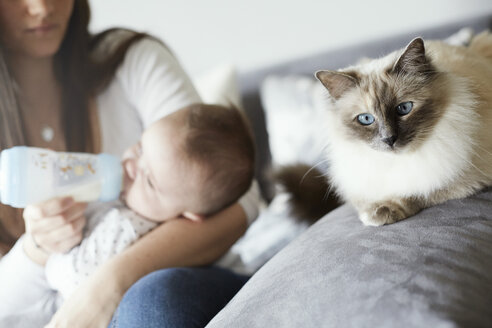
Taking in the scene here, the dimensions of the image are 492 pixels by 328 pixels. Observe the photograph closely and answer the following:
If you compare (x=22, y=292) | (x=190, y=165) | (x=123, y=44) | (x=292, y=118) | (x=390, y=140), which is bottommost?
(x=22, y=292)

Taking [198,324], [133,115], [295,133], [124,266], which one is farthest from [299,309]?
[295,133]

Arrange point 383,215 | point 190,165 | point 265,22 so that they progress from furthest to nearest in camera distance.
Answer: point 265,22, point 190,165, point 383,215

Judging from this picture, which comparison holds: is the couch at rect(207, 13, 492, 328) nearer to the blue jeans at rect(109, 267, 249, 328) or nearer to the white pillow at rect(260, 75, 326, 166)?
the blue jeans at rect(109, 267, 249, 328)

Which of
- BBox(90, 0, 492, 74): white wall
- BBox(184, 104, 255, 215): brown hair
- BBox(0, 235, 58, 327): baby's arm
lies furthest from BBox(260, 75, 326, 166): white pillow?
BBox(0, 235, 58, 327): baby's arm

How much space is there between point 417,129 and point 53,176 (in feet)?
2.88

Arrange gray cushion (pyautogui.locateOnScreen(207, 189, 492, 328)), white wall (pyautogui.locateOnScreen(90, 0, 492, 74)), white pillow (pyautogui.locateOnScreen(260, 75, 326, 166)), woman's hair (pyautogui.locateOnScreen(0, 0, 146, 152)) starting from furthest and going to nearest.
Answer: white wall (pyautogui.locateOnScreen(90, 0, 492, 74)) → white pillow (pyautogui.locateOnScreen(260, 75, 326, 166)) → woman's hair (pyautogui.locateOnScreen(0, 0, 146, 152)) → gray cushion (pyautogui.locateOnScreen(207, 189, 492, 328))

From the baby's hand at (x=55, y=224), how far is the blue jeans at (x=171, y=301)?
27 centimetres

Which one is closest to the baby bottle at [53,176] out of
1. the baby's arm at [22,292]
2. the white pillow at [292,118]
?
the baby's arm at [22,292]

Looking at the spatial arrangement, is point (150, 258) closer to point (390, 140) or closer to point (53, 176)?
point (53, 176)

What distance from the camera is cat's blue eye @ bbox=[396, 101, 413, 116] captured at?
0.87 metres

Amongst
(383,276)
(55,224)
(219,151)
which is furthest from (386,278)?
(55,224)

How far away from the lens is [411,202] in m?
0.88

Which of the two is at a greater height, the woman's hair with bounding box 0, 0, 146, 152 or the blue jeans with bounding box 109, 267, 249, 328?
the woman's hair with bounding box 0, 0, 146, 152

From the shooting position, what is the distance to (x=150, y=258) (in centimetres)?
108
